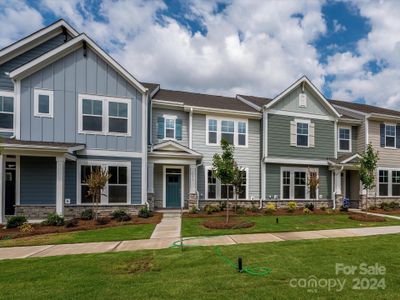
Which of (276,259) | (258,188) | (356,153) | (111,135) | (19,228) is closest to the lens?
(276,259)

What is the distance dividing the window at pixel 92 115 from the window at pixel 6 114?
10.3ft

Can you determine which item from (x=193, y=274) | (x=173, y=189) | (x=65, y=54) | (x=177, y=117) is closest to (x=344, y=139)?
(x=177, y=117)

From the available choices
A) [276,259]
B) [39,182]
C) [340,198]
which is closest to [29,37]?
[39,182]

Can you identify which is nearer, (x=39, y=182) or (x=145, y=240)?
(x=145, y=240)

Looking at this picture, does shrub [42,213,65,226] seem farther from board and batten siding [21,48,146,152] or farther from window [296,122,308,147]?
window [296,122,308,147]

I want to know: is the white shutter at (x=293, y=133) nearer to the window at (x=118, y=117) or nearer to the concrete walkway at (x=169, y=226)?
the concrete walkway at (x=169, y=226)

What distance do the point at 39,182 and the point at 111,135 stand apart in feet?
12.8

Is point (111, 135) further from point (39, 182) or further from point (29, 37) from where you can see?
point (29, 37)

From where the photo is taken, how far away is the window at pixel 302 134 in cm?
1816

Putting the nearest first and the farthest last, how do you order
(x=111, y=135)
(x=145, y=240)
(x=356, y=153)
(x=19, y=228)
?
1. (x=145, y=240)
2. (x=19, y=228)
3. (x=111, y=135)
4. (x=356, y=153)

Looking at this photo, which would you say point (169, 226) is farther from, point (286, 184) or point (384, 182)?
point (384, 182)

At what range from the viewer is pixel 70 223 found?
11477 mm

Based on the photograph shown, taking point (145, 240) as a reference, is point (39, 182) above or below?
above

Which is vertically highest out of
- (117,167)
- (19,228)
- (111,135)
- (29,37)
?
(29,37)
